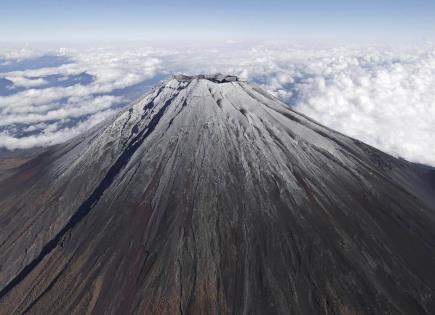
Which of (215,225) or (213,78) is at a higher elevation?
(213,78)

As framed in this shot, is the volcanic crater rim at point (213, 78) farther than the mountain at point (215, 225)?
Yes

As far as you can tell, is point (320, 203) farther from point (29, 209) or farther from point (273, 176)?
point (29, 209)

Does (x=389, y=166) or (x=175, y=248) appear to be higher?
(x=175, y=248)

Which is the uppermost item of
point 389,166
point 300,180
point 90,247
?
point 300,180

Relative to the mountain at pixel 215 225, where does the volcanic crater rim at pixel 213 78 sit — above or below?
above

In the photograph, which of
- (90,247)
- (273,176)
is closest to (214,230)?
(273,176)

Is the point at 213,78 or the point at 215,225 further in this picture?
the point at 213,78

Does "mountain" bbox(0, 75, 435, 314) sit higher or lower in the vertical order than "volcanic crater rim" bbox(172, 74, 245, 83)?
lower

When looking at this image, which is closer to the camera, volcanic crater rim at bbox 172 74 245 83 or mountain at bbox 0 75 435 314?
mountain at bbox 0 75 435 314
